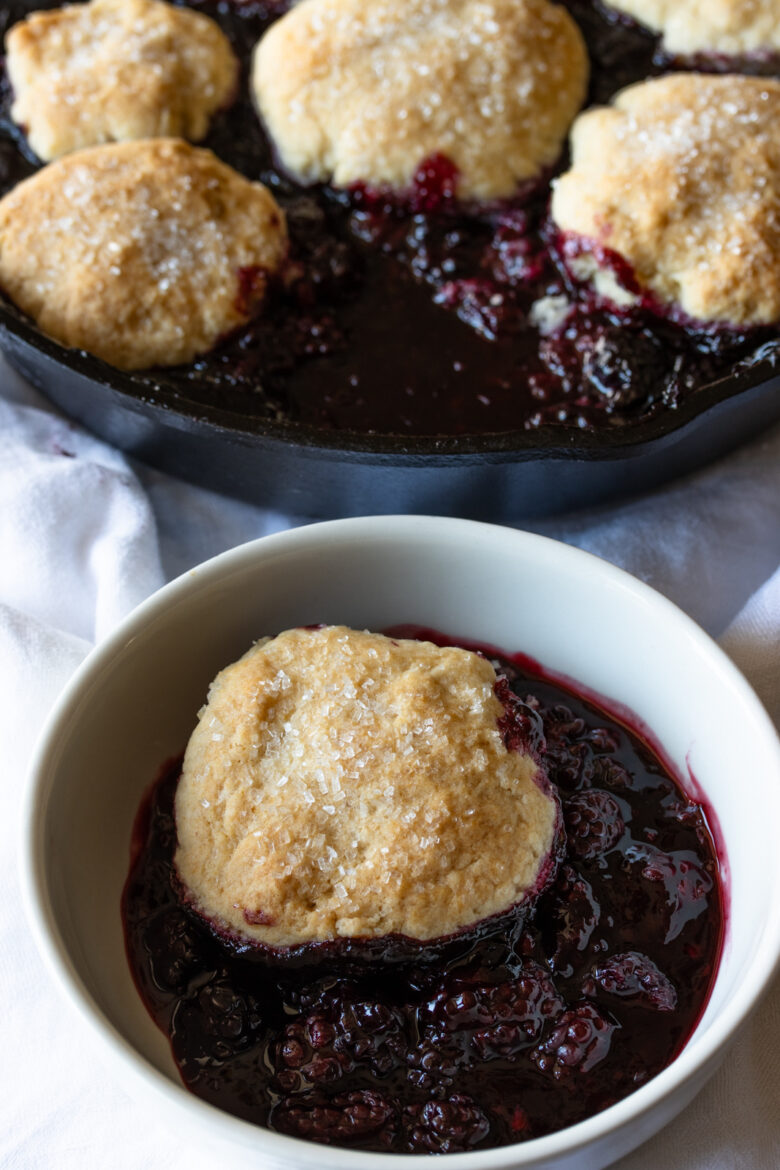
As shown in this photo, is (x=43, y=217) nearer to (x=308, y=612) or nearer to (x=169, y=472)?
(x=169, y=472)

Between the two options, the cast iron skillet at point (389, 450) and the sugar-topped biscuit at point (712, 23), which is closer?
the cast iron skillet at point (389, 450)

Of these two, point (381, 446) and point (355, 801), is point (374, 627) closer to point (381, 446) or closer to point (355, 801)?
point (381, 446)

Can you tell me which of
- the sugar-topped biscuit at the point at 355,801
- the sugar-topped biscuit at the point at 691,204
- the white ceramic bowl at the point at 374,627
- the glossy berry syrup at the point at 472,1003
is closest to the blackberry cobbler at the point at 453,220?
the sugar-topped biscuit at the point at 691,204

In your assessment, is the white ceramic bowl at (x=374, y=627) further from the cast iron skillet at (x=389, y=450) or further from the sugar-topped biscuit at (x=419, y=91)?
the sugar-topped biscuit at (x=419, y=91)

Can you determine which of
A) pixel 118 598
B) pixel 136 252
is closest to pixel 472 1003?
pixel 118 598

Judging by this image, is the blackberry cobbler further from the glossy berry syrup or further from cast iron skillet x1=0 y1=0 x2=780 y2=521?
the glossy berry syrup

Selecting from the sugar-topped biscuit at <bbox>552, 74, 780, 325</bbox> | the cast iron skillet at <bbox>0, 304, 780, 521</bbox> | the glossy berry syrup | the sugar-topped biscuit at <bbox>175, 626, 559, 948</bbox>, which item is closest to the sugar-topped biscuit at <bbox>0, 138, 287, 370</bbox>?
the cast iron skillet at <bbox>0, 304, 780, 521</bbox>
